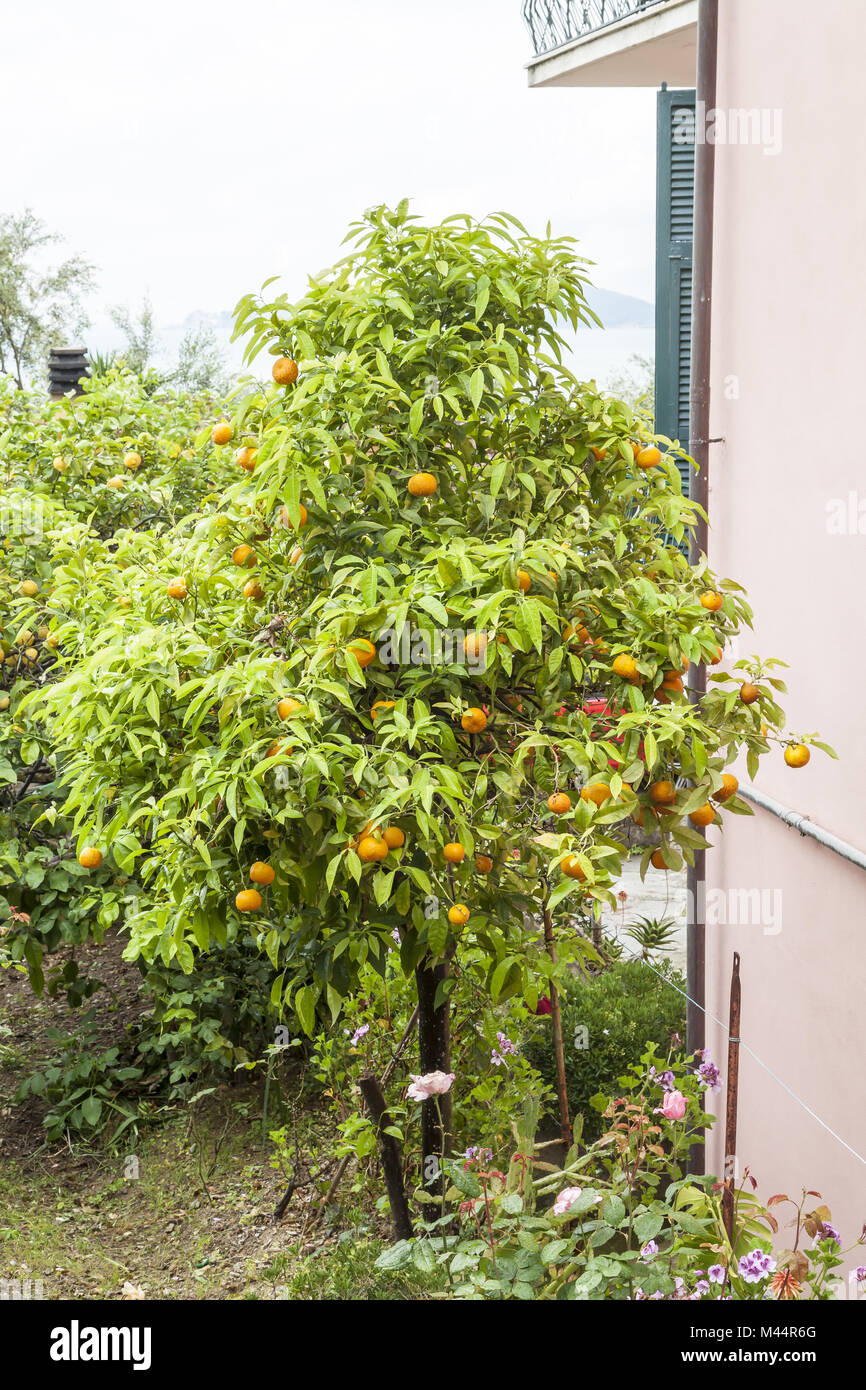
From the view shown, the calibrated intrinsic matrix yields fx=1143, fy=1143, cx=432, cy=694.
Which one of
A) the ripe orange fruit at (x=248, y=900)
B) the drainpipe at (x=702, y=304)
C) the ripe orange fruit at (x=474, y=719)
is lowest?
the ripe orange fruit at (x=248, y=900)

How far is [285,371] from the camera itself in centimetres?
266

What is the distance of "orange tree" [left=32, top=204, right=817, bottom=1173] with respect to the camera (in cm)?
233

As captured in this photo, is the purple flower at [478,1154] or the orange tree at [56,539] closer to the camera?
the purple flower at [478,1154]

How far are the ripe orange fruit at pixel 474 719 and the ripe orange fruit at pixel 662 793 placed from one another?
40 cm

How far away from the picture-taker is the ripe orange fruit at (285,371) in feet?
8.73

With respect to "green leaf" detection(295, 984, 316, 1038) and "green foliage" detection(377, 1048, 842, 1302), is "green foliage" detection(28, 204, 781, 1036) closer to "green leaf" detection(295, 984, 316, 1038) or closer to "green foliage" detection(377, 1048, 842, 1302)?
"green leaf" detection(295, 984, 316, 1038)

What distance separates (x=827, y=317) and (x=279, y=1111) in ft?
12.1

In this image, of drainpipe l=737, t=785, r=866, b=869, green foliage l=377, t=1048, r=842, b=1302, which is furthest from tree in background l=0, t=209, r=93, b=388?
green foliage l=377, t=1048, r=842, b=1302

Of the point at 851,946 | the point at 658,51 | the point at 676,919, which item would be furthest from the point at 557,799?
the point at 676,919

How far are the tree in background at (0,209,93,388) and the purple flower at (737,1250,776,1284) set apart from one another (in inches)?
1203

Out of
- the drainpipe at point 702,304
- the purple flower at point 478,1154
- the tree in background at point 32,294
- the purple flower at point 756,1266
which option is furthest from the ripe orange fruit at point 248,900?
the tree in background at point 32,294

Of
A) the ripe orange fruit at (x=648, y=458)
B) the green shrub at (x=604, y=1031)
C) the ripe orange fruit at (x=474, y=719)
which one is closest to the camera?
the ripe orange fruit at (x=474, y=719)

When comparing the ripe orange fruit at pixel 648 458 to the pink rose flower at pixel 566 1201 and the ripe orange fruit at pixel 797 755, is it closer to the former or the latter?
the ripe orange fruit at pixel 797 755

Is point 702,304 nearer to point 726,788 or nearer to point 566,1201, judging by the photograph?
point 726,788
